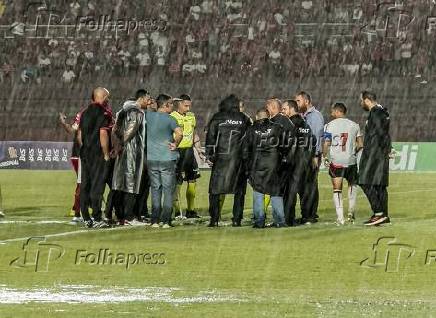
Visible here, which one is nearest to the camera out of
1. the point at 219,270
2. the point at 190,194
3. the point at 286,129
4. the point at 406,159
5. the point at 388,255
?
the point at 219,270

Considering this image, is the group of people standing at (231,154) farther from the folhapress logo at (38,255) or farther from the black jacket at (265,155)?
the folhapress logo at (38,255)

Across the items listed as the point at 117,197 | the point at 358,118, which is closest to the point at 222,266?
the point at 117,197

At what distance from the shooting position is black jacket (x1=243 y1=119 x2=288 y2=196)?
16.6 meters

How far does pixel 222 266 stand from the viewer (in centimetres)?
1228

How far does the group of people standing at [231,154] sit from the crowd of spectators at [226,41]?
2817 cm

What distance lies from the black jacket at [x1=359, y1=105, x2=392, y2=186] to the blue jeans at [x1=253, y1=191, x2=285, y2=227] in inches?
46.1

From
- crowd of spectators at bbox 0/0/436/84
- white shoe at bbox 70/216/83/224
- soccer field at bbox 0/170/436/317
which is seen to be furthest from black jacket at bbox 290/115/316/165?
crowd of spectators at bbox 0/0/436/84

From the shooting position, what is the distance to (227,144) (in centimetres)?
1697

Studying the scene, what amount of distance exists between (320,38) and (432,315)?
38.9 metres

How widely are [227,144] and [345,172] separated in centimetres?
182

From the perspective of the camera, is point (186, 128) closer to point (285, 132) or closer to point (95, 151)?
point (95, 151)

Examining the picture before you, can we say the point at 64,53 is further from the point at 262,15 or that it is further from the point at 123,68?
the point at 262,15

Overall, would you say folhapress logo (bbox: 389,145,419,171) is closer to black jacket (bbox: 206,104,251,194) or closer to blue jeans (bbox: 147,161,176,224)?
black jacket (bbox: 206,104,251,194)
